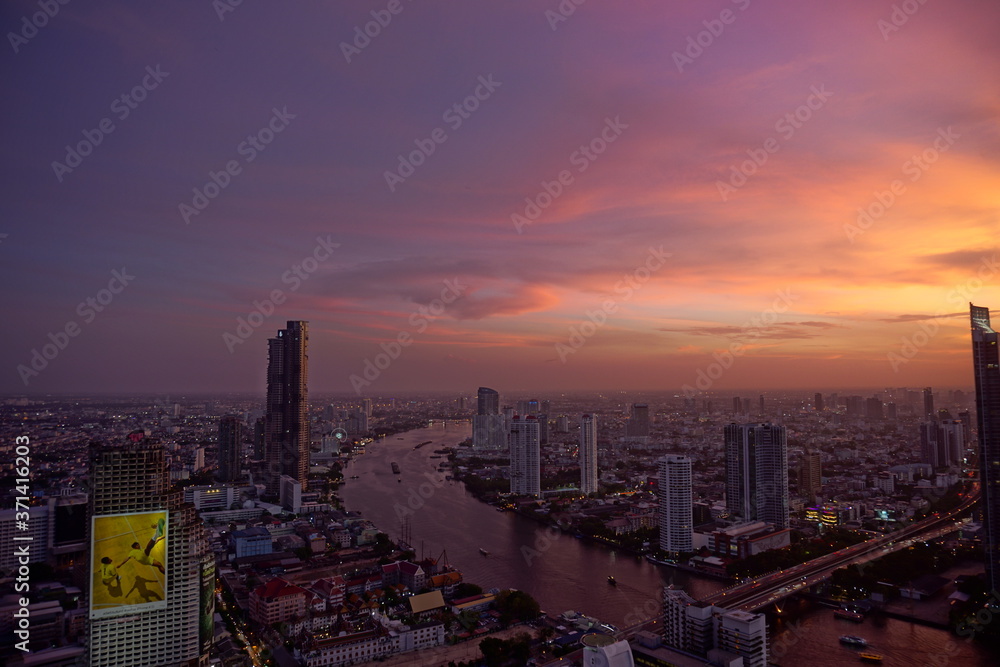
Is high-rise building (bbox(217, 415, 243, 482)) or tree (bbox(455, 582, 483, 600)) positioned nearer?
tree (bbox(455, 582, 483, 600))

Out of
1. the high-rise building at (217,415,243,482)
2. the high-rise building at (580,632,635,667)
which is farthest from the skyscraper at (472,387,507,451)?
the high-rise building at (580,632,635,667)

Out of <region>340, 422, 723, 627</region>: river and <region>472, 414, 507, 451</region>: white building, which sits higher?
<region>472, 414, 507, 451</region>: white building

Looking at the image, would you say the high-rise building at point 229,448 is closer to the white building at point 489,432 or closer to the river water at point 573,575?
the river water at point 573,575

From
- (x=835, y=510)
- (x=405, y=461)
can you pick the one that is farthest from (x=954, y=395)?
(x=405, y=461)

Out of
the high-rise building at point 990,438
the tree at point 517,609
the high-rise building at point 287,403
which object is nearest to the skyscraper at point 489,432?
the high-rise building at point 287,403

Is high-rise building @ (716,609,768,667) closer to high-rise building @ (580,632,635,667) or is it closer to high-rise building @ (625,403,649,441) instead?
high-rise building @ (580,632,635,667)

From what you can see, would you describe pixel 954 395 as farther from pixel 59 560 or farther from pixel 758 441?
pixel 59 560

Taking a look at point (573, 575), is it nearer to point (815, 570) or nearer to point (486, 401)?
point (815, 570)
